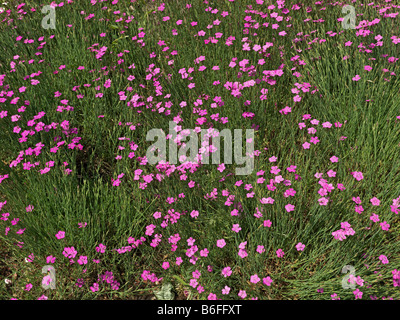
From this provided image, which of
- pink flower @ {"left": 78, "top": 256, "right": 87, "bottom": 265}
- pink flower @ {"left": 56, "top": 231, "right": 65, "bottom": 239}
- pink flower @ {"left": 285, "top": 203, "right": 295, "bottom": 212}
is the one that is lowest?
pink flower @ {"left": 78, "top": 256, "right": 87, "bottom": 265}

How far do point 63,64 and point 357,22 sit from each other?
304cm

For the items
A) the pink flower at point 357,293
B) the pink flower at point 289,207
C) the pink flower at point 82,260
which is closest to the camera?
the pink flower at point 357,293

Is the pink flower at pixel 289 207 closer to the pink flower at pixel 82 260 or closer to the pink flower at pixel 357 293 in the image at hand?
the pink flower at pixel 357 293

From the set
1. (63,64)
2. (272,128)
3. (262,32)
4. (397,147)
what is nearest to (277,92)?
(272,128)

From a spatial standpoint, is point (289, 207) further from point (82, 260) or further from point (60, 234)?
point (60, 234)

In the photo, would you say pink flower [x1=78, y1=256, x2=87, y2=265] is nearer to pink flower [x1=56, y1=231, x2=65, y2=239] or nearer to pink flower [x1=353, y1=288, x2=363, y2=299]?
pink flower [x1=56, y1=231, x2=65, y2=239]

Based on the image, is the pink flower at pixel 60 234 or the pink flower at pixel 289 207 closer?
the pink flower at pixel 289 207

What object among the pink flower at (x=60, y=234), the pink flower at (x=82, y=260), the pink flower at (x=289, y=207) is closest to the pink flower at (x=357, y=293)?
the pink flower at (x=289, y=207)

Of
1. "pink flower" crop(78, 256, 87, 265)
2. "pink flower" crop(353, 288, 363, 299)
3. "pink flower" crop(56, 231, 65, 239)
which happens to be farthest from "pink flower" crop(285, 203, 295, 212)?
"pink flower" crop(56, 231, 65, 239)

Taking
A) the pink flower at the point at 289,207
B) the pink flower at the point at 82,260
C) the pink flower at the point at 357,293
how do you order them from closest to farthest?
the pink flower at the point at 357,293
the pink flower at the point at 289,207
the pink flower at the point at 82,260

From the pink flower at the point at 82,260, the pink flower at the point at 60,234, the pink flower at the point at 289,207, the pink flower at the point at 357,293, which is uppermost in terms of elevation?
the pink flower at the point at 289,207

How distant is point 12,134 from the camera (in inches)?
123

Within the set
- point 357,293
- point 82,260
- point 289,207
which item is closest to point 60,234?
point 82,260
